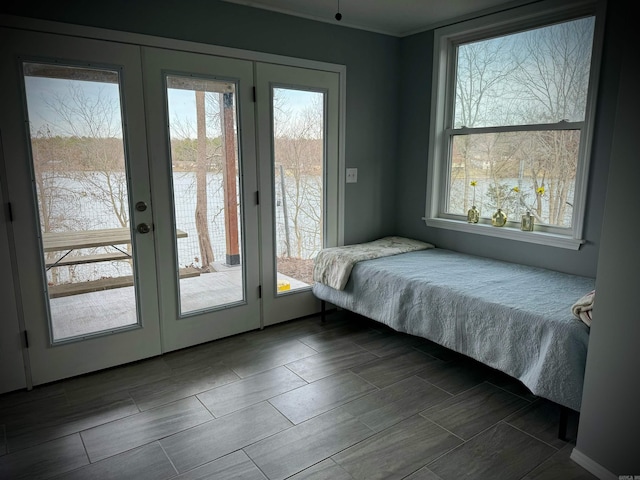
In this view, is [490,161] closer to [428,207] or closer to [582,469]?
[428,207]

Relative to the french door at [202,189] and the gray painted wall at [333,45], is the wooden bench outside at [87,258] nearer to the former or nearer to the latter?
the french door at [202,189]

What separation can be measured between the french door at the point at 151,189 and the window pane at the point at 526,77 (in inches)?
42.3

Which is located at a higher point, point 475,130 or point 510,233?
point 475,130

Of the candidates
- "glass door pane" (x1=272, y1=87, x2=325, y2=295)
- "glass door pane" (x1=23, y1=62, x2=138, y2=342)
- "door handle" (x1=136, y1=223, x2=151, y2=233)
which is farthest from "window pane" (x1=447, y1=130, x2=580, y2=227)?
"glass door pane" (x1=23, y1=62, x2=138, y2=342)

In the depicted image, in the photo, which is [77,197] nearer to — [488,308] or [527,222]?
[488,308]

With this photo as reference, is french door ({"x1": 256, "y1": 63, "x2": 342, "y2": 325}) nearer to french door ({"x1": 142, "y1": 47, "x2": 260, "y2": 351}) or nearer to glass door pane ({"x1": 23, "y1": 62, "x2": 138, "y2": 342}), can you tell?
french door ({"x1": 142, "y1": 47, "x2": 260, "y2": 351})

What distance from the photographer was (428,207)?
3805mm

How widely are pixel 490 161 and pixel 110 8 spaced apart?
109 inches

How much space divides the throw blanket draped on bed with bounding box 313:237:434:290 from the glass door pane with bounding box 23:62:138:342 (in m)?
1.40

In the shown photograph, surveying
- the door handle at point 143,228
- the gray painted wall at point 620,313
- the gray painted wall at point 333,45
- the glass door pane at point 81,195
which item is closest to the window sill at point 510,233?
the gray painted wall at point 333,45

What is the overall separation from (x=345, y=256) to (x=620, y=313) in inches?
75.4

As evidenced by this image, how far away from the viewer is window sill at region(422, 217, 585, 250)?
293 cm

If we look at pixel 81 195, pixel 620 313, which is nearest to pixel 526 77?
pixel 620 313

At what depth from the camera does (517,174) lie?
3232 mm
